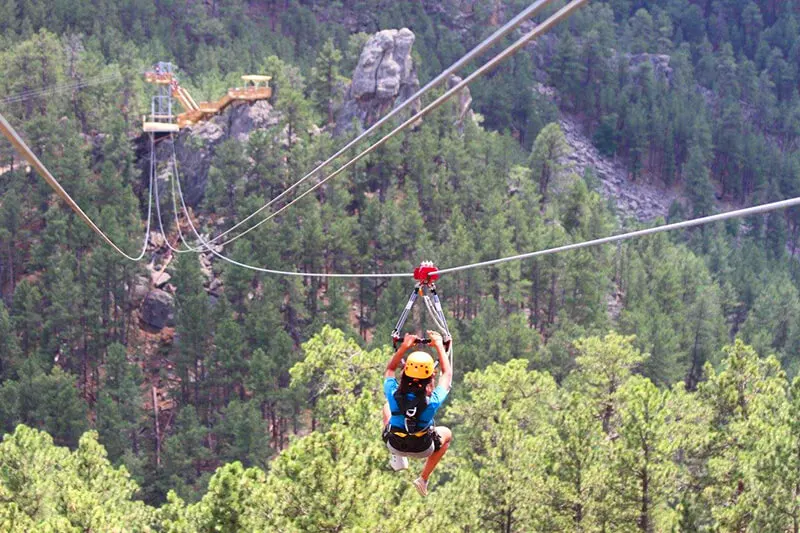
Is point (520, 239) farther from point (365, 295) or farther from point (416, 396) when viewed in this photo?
point (416, 396)

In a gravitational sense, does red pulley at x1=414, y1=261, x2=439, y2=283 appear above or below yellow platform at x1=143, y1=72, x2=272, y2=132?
above

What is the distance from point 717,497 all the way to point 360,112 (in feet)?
137

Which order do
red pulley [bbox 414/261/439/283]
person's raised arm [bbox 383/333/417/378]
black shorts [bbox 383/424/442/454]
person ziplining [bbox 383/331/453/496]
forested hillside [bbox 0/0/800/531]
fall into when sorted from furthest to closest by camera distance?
forested hillside [bbox 0/0/800/531] < black shorts [bbox 383/424/442/454] < person ziplining [bbox 383/331/453/496] < person's raised arm [bbox 383/333/417/378] < red pulley [bbox 414/261/439/283]

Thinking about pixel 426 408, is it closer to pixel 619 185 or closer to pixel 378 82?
pixel 378 82

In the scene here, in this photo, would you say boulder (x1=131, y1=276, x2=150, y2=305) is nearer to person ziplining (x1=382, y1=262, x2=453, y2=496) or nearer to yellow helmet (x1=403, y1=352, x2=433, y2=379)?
person ziplining (x1=382, y1=262, x2=453, y2=496)

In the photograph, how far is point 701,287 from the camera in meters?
65.3

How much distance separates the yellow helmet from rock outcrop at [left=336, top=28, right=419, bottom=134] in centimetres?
5322

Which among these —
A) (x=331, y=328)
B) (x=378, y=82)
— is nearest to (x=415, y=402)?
(x=331, y=328)

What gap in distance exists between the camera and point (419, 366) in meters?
12.0

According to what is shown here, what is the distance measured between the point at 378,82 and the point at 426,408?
5515 cm

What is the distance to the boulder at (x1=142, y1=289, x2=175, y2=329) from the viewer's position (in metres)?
57.7

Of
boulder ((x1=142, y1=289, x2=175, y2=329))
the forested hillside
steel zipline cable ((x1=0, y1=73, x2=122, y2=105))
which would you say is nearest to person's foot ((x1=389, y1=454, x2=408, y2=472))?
the forested hillside

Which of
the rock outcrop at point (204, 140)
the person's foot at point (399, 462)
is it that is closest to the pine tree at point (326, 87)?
the rock outcrop at point (204, 140)

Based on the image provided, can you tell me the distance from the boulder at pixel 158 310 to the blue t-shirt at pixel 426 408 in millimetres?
46315
